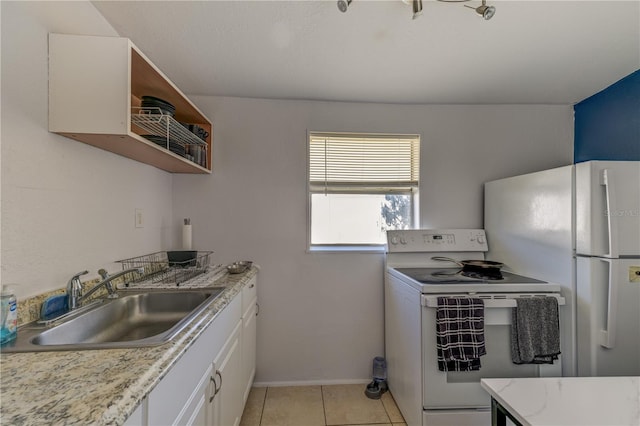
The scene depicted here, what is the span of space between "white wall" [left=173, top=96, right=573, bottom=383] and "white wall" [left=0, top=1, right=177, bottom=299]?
0.77 m

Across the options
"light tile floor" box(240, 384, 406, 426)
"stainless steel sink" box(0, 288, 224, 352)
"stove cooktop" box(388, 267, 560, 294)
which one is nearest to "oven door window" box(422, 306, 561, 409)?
"stove cooktop" box(388, 267, 560, 294)

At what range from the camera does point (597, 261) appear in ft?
4.65

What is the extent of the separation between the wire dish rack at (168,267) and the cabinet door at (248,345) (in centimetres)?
43

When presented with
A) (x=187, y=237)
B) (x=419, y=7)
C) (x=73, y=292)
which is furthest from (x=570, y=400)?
(x=187, y=237)

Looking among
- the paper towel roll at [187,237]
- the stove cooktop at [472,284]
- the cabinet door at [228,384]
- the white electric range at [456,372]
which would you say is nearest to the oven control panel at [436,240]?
the stove cooktop at [472,284]

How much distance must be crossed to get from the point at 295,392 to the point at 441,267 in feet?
4.85

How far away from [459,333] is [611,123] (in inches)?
75.5

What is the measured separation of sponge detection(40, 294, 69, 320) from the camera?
1019 mm

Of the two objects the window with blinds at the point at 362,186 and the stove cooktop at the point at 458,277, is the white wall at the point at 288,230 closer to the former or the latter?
the window with blinds at the point at 362,186

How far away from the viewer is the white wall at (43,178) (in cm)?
94

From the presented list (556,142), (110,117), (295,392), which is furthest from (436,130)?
(295,392)

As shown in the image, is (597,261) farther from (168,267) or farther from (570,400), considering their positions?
(168,267)

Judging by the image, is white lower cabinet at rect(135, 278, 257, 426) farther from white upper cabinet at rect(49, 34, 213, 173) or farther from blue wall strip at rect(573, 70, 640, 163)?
blue wall strip at rect(573, 70, 640, 163)

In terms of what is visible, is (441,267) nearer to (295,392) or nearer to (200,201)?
(295,392)
